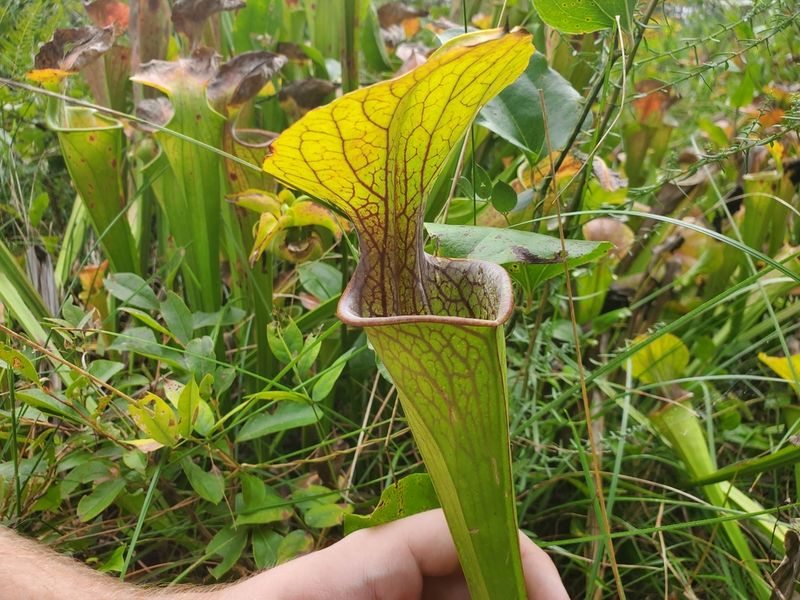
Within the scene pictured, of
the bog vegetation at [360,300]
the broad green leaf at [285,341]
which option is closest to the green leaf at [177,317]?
the bog vegetation at [360,300]

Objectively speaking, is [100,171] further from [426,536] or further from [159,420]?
[426,536]

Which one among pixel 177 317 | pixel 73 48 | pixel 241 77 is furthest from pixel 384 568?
pixel 73 48

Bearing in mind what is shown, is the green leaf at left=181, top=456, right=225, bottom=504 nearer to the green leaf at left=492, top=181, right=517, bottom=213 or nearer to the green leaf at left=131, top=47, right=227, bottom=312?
the green leaf at left=131, top=47, right=227, bottom=312

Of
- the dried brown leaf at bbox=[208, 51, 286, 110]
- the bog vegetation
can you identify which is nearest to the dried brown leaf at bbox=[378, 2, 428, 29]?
the bog vegetation

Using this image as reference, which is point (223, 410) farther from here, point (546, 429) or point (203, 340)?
point (546, 429)

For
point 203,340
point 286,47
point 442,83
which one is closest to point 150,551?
point 203,340

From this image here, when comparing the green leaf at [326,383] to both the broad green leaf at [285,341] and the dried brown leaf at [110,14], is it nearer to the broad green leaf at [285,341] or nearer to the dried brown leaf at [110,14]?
the broad green leaf at [285,341]

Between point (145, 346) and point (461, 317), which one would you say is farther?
point (145, 346)
